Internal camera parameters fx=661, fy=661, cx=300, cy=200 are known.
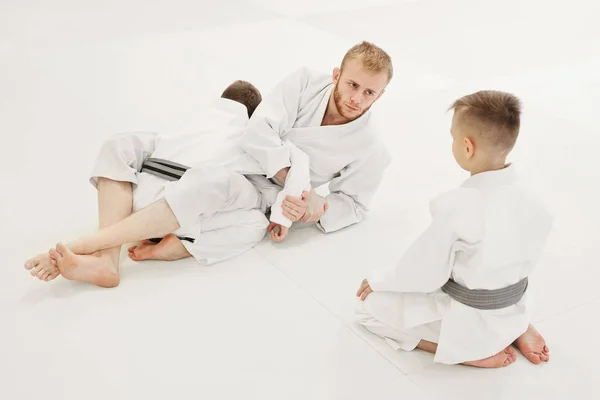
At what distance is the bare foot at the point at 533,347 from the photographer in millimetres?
1752

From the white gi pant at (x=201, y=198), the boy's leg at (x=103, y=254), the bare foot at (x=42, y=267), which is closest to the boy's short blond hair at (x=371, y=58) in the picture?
the white gi pant at (x=201, y=198)

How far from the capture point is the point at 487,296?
1648 millimetres

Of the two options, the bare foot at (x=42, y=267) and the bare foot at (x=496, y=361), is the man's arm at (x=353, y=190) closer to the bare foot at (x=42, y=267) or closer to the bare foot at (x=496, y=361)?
the bare foot at (x=496, y=361)

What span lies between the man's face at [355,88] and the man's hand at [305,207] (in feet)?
0.99

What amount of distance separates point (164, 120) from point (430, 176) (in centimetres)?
125

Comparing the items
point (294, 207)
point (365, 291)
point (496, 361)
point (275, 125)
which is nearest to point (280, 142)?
point (275, 125)

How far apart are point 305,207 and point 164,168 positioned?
0.49 metres

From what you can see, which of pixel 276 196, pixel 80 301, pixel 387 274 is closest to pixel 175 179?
pixel 276 196

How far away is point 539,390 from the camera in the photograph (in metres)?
1.66

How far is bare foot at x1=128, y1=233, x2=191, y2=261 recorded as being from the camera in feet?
6.80

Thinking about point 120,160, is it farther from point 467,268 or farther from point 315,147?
point 467,268

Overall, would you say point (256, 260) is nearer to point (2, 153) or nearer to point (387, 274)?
point (387, 274)

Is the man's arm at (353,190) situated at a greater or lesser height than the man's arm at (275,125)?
lesser

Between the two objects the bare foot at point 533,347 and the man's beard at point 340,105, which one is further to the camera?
the man's beard at point 340,105
